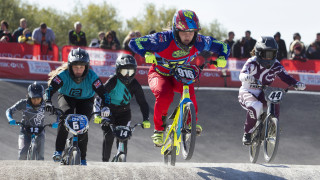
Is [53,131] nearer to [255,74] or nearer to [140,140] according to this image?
[140,140]

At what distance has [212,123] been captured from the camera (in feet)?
47.6

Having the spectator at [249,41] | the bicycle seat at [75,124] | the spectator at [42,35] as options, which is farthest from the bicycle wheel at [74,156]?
the spectator at [249,41]

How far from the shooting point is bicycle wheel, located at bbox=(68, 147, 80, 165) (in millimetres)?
7840

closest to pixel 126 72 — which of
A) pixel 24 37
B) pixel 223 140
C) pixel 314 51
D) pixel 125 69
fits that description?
pixel 125 69

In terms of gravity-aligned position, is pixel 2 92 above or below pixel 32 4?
below

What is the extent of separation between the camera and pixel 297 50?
19312mm

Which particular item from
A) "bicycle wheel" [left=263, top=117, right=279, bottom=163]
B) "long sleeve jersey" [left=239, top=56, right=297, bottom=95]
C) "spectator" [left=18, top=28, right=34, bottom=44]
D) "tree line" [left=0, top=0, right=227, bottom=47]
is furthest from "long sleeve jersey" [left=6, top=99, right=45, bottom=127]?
"tree line" [left=0, top=0, right=227, bottom=47]

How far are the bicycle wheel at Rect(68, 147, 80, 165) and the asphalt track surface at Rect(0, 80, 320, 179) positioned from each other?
0.32m

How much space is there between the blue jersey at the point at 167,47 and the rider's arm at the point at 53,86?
3.59 ft

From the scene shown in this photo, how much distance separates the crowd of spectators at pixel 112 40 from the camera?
17.5 metres

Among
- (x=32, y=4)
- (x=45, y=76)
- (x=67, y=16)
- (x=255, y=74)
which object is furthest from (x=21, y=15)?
(x=255, y=74)

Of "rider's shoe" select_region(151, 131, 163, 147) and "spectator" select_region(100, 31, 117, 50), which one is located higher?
"spectator" select_region(100, 31, 117, 50)

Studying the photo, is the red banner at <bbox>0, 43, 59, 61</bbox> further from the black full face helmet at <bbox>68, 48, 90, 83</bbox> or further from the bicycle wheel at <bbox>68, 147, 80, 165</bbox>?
the bicycle wheel at <bbox>68, 147, 80, 165</bbox>

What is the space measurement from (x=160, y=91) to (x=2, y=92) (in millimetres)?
7281
